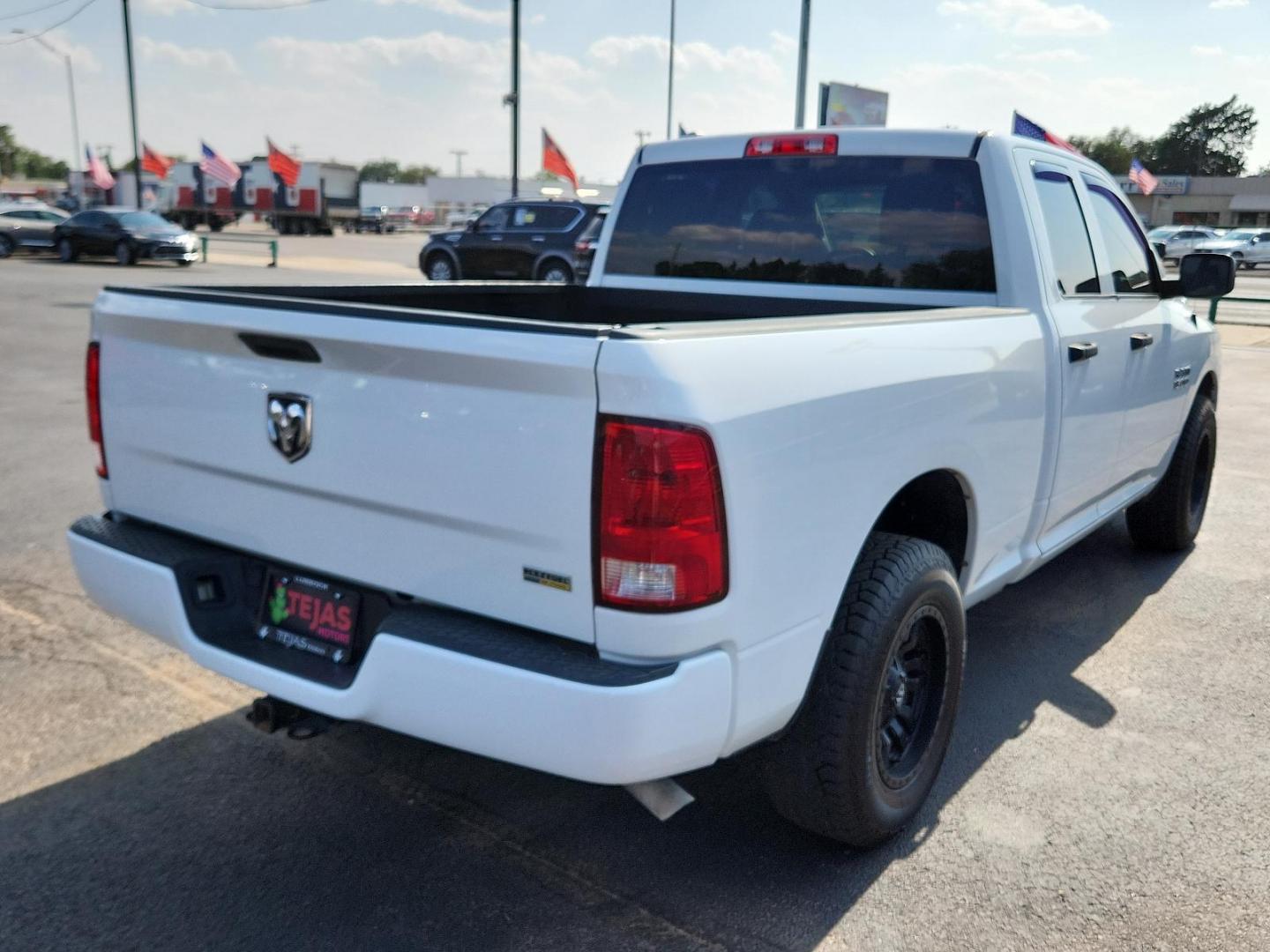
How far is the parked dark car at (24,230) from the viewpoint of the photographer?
29.5 m

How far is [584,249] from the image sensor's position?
2073 cm

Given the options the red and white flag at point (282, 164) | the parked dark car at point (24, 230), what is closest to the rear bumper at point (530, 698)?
the parked dark car at point (24, 230)

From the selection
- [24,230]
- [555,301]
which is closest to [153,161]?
[24,230]

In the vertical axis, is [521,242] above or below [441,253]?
above

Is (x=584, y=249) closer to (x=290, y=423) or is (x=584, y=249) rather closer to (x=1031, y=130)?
(x=1031, y=130)

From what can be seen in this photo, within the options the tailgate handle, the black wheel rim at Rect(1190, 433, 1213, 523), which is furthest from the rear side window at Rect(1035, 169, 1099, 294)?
the tailgate handle

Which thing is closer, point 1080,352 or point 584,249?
point 1080,352

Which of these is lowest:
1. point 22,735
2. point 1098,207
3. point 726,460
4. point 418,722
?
point 22,735

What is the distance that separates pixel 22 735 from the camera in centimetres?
351

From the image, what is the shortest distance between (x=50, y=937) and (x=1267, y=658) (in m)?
4.33

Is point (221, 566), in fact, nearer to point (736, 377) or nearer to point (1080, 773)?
point (736, 377)

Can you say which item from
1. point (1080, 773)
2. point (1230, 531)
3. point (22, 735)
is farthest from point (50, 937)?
point (1230, 531)

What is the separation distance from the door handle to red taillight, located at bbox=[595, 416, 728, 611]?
2.01 metres

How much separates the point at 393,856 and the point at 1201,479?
4.85m
